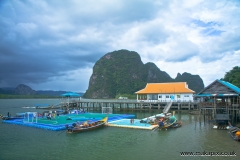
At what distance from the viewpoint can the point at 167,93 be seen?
3981cm

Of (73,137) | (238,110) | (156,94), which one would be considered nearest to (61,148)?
(73,137)

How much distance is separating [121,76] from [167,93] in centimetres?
8957

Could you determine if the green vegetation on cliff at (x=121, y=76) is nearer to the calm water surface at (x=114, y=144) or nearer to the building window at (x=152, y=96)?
the building window at (x=152, y=96)

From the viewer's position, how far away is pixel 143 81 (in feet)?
409

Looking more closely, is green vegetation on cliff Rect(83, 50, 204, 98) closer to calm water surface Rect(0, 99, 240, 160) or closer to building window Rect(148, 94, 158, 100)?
building window Rect(148, 94, 158, 100)

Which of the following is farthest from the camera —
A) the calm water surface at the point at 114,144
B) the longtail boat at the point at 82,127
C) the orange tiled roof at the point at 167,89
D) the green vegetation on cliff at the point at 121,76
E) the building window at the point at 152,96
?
the green vegetation on cliff at the point at 121,76

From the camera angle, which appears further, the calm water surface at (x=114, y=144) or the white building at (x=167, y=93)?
the white building at (x=167, y=93)

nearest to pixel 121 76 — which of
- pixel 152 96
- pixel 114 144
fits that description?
pixel 152 96

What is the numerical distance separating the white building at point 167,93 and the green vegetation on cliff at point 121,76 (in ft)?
243

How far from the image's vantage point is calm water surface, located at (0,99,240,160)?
12.7 m

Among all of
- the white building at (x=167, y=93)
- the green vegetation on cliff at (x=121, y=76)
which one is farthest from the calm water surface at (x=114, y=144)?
the green vegetation on cliff at (x=121, y=76)

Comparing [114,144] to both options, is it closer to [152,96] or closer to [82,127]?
[82,127]

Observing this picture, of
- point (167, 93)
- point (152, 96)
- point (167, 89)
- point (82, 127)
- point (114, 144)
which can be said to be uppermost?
point (167, 89)

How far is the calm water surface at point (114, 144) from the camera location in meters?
12.7
